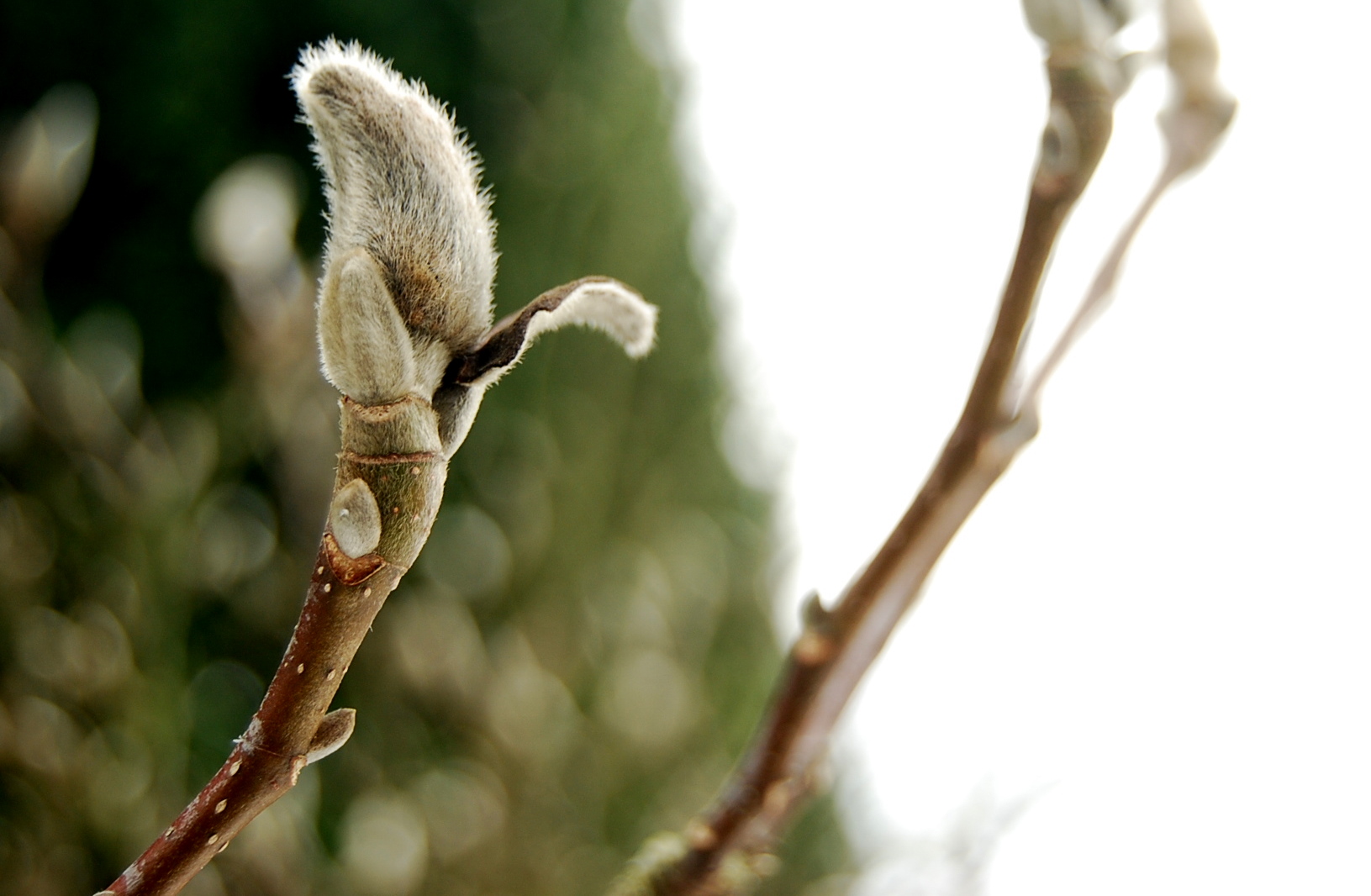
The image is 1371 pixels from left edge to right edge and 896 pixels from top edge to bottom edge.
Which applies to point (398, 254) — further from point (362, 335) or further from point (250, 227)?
point (250, 227)

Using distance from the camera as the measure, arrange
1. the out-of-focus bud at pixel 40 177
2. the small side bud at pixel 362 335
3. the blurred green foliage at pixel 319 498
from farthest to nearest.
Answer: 1. the blurred green foliage at pixel 319 498
2. the out-of-focus bud at pixel 40 177
3. the small side bud at pixel 362 335

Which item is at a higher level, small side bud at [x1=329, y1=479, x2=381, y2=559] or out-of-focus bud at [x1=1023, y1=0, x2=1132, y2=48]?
out-of-focus bud at [x1=1023, y1=0, x2=1132, y2=48]

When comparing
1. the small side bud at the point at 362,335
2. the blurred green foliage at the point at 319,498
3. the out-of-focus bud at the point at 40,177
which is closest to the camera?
the small side bud at the point at 362,335

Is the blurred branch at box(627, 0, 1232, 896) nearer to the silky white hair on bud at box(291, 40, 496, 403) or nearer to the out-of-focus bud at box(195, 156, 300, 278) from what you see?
the silky white hair on bud at box(291, 40, 496, 403)

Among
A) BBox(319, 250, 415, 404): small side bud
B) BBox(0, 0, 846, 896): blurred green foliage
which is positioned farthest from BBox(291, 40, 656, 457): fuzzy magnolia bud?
BBox(0, 0, 846, 896): blurred green foliage

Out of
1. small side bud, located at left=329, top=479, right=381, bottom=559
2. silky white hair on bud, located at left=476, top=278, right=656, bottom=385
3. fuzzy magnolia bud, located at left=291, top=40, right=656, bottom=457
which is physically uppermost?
fuzzy magnolia bud, located at left=291, top=40, right=656, bottom=457

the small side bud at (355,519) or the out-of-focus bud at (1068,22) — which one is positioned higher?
the out-of-focus bud at (1068,22)

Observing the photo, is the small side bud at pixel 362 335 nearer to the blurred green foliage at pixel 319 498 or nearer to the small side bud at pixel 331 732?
the small side bud at pixel 331 732

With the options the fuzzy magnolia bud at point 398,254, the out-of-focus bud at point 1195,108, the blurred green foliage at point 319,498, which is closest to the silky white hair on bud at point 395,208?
the fuzzy magnolia bud at point 398,254
